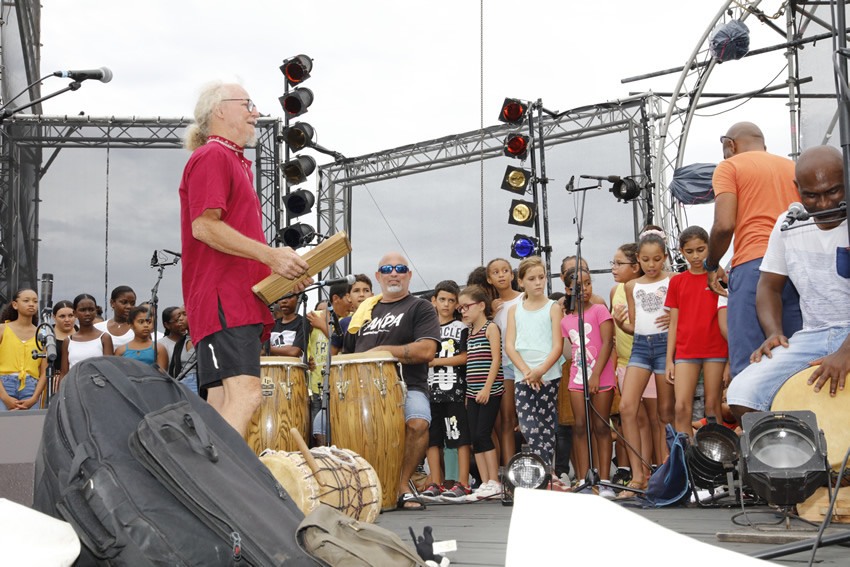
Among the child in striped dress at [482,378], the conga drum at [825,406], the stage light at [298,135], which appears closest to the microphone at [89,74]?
the stage light at [298,135]

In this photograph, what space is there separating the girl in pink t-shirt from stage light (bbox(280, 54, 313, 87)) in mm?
3735

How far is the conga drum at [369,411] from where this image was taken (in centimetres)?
543

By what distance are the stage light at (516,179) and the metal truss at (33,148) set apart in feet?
11.6

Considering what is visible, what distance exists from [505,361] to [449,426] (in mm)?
756

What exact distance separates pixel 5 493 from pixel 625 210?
12577 mm

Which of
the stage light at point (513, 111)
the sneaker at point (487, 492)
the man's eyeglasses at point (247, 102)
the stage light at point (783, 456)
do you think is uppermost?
the stage light at point (513, 111)

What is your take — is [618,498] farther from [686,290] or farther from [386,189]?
[386,189]

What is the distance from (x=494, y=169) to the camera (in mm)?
16281

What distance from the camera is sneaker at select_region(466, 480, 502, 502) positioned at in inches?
235

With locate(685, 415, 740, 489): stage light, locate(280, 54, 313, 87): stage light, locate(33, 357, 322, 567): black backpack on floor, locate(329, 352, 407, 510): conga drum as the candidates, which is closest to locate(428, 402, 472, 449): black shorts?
locate(329, 352, 407, 510): conga drum

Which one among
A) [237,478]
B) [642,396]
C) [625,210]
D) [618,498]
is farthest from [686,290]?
[625,210]

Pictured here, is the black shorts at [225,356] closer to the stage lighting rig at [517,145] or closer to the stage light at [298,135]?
the stage light at [298,135]

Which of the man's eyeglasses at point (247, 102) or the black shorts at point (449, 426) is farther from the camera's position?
the black shorts at point (449, 426)

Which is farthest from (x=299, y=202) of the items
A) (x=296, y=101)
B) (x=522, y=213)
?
(x=522, y=213)
